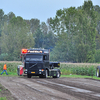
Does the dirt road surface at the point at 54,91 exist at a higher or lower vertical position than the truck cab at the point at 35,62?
lower

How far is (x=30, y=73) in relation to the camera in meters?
28.1

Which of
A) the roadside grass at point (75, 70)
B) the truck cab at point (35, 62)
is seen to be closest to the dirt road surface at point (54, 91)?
the truck cab at point (35, 62)

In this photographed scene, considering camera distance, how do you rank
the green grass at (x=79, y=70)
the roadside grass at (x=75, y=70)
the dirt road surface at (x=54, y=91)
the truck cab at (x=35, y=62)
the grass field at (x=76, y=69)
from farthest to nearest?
the grass field at (x=76, y=69), the green grass at (x=79, y=70), the roadside grass at (x=75, y=70), the truck cab at (x=35, y=62), the dirt road surface at (x=54, y=91)

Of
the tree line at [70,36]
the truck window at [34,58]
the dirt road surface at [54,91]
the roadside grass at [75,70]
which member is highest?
the tree line at [70,36]

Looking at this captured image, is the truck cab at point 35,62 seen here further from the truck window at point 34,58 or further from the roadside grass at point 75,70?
the roadside grass at point 75,70

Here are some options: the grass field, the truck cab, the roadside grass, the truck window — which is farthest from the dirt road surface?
the grass field

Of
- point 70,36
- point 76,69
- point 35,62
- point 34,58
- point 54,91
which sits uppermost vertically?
point 70,36

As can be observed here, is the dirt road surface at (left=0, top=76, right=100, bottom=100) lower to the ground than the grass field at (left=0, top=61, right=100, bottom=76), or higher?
lower

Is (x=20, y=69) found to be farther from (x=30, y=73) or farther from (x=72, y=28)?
(x=72, y=28)

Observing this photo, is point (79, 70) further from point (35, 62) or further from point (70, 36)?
point (70, 36)

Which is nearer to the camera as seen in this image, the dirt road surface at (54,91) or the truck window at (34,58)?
the dirt road surface at (54,91)

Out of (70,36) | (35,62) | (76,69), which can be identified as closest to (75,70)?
(76,69)

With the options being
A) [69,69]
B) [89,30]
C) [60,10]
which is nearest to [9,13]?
[60,10]

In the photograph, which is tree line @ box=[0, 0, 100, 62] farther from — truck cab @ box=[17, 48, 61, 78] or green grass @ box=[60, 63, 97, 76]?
truck cab @ box=[17, 48, 61, 78]
